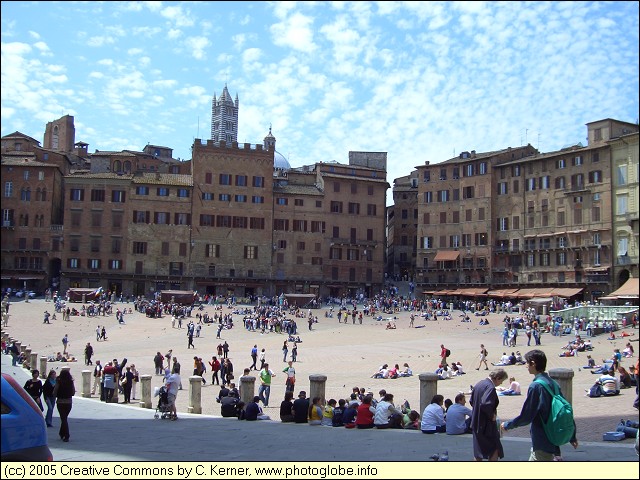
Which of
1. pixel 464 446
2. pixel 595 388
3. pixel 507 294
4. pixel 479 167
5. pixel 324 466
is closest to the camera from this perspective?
pixel 324 466

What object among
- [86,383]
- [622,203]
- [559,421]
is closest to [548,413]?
[559,421]

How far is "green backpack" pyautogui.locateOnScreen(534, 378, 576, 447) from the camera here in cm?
712

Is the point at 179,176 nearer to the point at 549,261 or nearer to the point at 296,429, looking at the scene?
the point at 549,261

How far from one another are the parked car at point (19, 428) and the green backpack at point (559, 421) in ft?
16.1

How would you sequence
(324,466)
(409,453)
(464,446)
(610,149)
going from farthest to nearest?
(610,149)
(464,446)
(409,453)
(324,466)

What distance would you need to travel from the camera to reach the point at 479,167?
70562 mm

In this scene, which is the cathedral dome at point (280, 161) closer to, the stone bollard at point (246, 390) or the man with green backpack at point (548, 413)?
the stone bollard at point (246, 390)

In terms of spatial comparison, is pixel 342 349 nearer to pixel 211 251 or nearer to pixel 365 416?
pixel 365 416

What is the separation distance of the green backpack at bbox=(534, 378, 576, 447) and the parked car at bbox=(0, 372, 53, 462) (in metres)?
4.92

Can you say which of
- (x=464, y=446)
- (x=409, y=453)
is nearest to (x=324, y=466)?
(x=409, y=453)

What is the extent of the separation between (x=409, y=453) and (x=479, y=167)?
63.3 m

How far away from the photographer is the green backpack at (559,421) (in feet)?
23.4

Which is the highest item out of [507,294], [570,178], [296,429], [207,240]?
[570,178]

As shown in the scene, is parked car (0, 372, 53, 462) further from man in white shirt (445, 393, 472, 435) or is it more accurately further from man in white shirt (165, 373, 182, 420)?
man in white shirt (165, 373, 182, 420)
